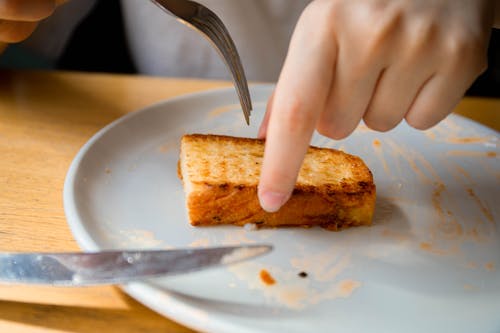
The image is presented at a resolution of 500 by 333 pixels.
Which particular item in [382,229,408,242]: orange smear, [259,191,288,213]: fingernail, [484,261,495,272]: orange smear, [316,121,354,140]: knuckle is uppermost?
[316,121,354,140]: knuckle

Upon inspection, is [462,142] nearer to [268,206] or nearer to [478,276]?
A: [478,276]

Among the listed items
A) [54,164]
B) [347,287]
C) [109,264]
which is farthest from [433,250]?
[54,164]

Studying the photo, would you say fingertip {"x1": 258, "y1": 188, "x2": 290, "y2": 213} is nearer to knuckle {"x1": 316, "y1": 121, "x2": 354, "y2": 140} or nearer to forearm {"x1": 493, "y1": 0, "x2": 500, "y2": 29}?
knuckle {"x1": 316, "y1": 121, "x2": 354, "y2": 140}

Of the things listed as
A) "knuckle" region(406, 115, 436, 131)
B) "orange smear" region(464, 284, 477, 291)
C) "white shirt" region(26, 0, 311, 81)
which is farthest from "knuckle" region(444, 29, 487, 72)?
"white shirt" region(26, 0, 311, 81)

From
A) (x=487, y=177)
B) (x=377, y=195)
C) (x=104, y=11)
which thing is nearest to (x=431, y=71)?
(x=377, y=195)

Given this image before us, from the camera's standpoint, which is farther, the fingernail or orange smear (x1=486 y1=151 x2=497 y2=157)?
orange smear (x1=486 y1=151 x2=497 y2=157)

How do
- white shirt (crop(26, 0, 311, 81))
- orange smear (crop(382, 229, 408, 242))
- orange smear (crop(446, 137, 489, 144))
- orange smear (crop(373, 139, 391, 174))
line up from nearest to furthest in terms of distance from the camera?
orange smear (crop(382, 229, 408, 242))
orange smear (crop(373, 139, 391, 174))
orange smear (crop(446, 137, 489, 144))
white shirt (crop(26, 0, 311, 81))

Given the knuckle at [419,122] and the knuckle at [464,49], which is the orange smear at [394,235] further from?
the knuckle at [464,49]
